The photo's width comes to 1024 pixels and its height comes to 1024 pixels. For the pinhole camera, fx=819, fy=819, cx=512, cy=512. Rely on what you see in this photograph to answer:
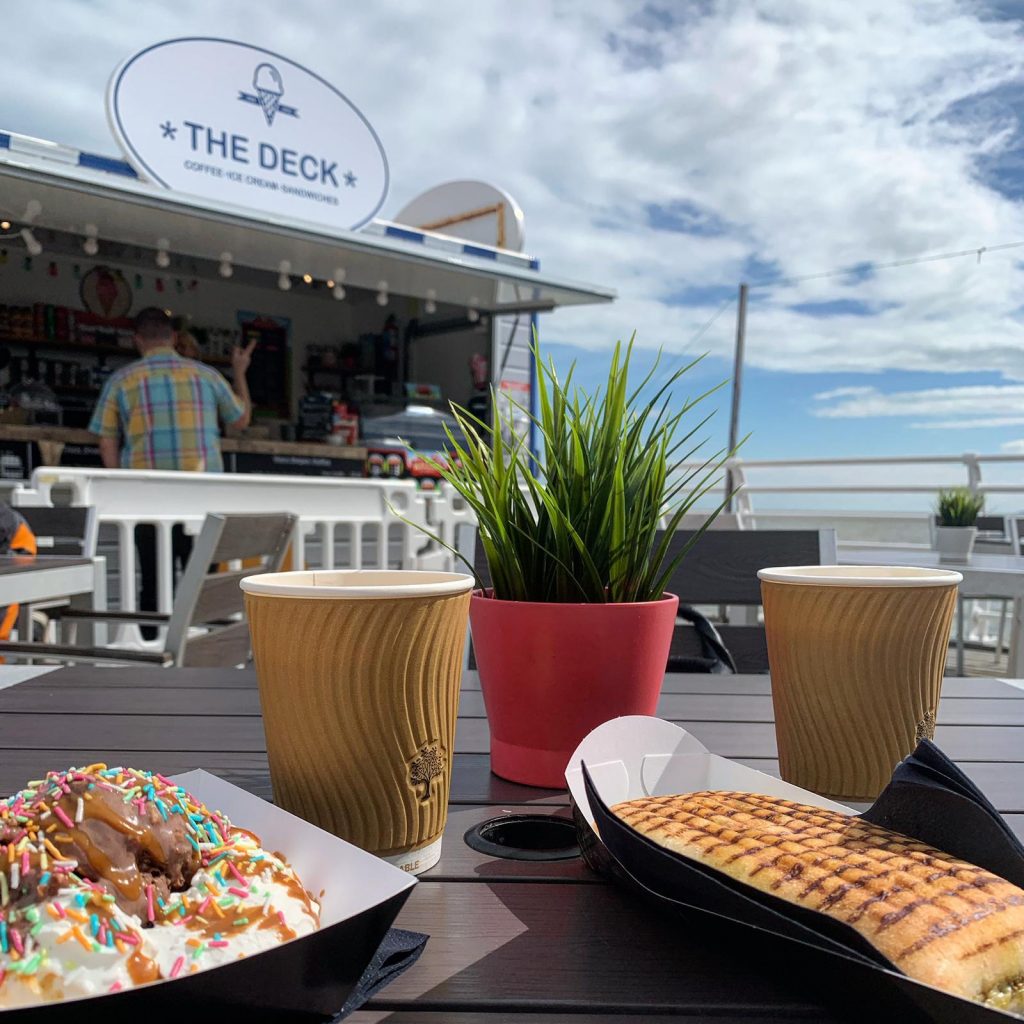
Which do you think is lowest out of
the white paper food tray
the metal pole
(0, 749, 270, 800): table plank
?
(0, 749, 270, 800): table plank

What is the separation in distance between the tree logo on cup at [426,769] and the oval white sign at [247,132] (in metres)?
4.20

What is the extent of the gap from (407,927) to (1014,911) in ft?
0.90

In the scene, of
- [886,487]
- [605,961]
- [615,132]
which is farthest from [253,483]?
[615,132]

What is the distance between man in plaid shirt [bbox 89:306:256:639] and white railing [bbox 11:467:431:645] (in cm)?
88

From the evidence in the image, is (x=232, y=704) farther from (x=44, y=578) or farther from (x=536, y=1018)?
(x=44, y=578)

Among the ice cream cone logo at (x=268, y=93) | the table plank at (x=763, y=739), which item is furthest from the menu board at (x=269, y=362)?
the table plank at (x=763, y=739)

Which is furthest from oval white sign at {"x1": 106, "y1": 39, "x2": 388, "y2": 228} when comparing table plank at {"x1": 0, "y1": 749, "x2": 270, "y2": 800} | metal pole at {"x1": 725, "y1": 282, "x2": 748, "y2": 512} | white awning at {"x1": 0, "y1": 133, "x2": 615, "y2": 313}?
metal pole at {"x1": 725, "y1": 282, "x2": 748, "y2": 512}

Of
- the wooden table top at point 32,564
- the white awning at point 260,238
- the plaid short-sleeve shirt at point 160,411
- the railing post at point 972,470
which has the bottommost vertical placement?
the wooden table top at point 32,564

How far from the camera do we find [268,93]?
443cm

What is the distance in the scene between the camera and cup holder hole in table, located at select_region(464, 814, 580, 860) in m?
0.52

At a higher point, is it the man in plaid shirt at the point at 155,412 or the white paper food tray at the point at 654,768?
the man in plaid shirt at the point at 155,412

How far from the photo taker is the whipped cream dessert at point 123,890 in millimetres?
302

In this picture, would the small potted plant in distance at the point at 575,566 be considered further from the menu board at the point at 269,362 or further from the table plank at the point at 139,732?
the menu board at the point at 269,362

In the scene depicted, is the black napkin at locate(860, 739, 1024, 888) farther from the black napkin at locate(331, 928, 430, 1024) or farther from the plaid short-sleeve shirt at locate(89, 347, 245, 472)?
the plaid short-sleeve shirt at locate(89, 347, 245, 472)
